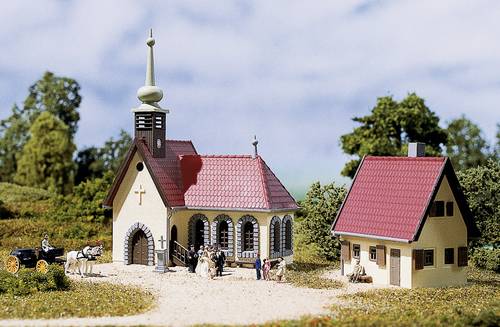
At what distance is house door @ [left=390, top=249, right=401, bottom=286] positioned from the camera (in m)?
31.7

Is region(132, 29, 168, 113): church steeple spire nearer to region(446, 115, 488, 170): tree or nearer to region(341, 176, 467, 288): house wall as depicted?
region(341, 176, 467, 288): house wall

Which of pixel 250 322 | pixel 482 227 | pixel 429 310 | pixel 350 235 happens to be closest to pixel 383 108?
pixel 482 227

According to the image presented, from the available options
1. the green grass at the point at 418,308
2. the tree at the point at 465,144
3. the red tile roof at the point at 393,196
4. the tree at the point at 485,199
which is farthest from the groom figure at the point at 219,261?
the tree at the point at 465,144

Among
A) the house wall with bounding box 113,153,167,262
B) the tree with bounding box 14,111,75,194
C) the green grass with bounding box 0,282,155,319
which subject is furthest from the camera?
the tree with bounding box 14,111,75,194

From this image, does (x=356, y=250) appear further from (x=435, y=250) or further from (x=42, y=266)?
(x=42, y=266)

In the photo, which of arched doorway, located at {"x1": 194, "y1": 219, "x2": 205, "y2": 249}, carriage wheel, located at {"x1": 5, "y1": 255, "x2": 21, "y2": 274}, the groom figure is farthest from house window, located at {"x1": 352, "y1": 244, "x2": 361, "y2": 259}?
carriage wheel, located at {"x1": 5, "y1": 255, "x2": 21, "y2": 274}

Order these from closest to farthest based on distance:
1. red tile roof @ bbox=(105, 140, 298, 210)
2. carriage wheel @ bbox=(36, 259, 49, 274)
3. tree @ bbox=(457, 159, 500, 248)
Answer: carriage wheel @ bbox=(36, 259, 49, 274) → red tile roof @ bbox=(105, 140, 298, 210) → tree @ bbox=(457, 159, 500, 248)

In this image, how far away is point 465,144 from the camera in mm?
61969

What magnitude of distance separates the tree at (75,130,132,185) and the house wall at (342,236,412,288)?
41883mm

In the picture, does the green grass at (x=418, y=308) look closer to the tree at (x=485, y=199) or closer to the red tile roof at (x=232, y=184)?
the tree at (x=485, y=199)

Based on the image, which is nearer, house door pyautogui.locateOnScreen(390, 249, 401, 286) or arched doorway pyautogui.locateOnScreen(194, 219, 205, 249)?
house door pyautogui.locateOnScreen(390, 249, 401, 286)

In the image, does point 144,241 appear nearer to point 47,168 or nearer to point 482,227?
point 482,227

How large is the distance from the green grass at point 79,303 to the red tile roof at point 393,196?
10.6 m

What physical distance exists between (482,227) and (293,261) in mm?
10267
